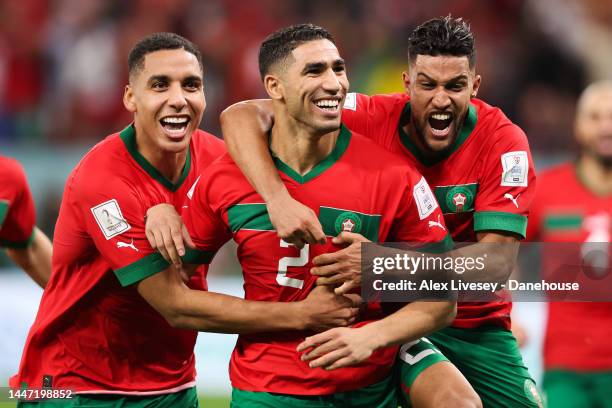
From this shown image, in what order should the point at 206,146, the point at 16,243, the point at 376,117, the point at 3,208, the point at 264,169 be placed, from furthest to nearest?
the point at 16,243 < the point at 3,208 < the point at 206,146 < the point at 376,117 < the point at 264,169

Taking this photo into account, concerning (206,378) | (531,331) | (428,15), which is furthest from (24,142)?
(531,331)

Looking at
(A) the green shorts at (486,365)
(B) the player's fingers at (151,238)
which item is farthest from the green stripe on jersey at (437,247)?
(B) the player's fingers at (151,238)

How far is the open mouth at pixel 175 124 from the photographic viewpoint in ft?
15.5

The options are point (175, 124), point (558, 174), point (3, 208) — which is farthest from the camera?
point (558, 174)

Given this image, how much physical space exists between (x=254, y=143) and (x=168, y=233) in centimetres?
50

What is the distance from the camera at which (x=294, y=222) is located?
4.06 meters

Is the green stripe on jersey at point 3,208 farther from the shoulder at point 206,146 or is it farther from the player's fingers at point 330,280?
the player's fingers at point 330,280

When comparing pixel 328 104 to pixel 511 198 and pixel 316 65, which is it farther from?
pixel 511 198

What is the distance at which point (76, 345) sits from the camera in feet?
15.9

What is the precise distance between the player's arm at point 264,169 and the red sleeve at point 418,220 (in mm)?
378

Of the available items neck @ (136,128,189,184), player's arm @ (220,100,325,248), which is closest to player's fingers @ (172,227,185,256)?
player's arm @ (220,100,325,248)

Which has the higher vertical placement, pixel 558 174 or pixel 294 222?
pixel 558 174

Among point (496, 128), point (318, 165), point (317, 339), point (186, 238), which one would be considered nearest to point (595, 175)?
point (496, 128)

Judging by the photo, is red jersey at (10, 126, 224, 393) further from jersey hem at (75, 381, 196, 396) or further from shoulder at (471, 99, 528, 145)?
shoulder at (471, 99, 528, 145)
